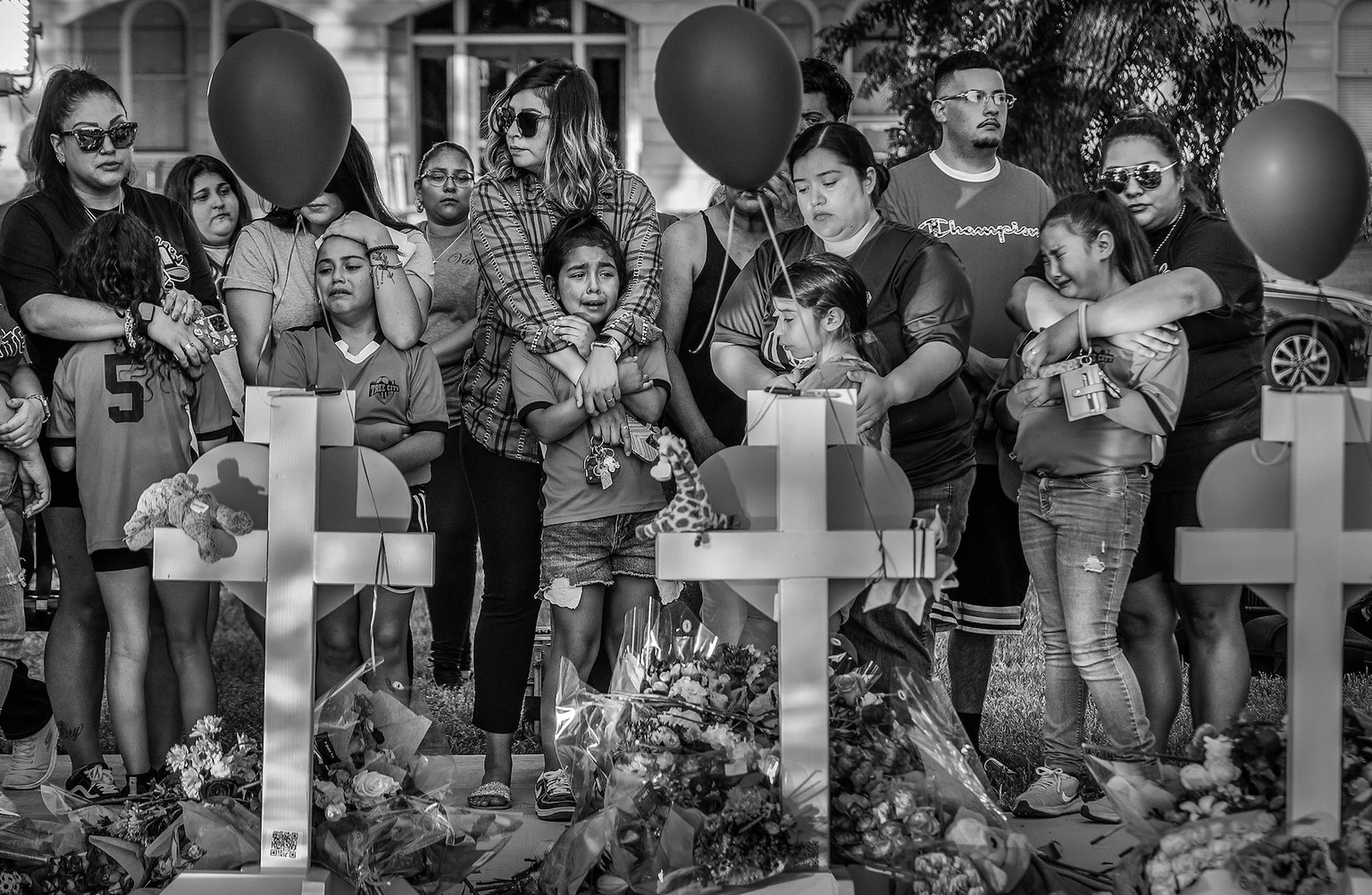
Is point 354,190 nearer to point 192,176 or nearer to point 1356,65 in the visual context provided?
point 192,176

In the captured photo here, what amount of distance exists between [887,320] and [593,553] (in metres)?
0.89

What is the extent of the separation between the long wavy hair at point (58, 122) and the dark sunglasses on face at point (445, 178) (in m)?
1.26

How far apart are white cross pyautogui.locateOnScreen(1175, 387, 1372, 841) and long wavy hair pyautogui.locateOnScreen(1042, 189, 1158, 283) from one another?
1.04 meters

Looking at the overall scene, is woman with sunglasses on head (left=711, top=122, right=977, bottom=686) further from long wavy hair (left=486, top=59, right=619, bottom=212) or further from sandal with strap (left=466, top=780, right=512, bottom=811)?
sandal with strap (left=466, top=780, right=512, bottom=811)

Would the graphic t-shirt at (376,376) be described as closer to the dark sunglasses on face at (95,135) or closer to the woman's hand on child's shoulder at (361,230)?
the woman's hand on child's shoulder at (361,230)

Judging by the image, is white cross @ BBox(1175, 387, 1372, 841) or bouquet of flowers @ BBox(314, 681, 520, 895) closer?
white cross @ BBox(1175, 387, 1372, 841)

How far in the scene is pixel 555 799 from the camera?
3346mm

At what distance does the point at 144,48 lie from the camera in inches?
533

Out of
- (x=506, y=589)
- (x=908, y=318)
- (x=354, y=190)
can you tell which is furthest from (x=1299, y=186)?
(x=354, y=190)


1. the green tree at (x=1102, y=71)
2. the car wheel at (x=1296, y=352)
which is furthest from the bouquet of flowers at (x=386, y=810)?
→ the car wheel at (x=1296, y=352)

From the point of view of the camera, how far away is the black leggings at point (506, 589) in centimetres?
351

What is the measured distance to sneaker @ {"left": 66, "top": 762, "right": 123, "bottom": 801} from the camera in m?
3.42

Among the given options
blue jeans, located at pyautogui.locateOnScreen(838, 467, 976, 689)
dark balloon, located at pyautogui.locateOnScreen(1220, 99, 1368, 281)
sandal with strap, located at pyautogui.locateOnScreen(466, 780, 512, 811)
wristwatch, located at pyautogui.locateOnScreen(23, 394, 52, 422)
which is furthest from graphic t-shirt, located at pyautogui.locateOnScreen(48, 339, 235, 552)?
dark balloon, located at pyautogui.locateOnScreen(1220, 99, 1368, 281)

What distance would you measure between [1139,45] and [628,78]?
24.4 feet
